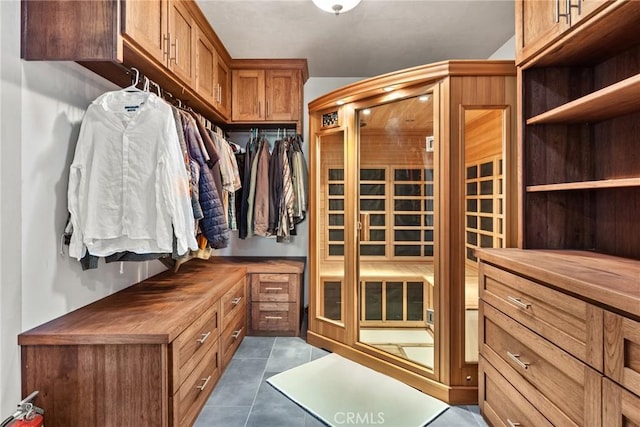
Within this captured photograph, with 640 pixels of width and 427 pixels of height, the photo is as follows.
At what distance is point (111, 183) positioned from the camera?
60.1 inches

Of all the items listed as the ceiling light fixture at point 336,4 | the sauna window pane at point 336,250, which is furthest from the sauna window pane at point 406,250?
the ceiling light fixture at point 336,4

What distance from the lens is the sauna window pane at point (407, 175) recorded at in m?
2.28

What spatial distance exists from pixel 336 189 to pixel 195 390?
1665 mm

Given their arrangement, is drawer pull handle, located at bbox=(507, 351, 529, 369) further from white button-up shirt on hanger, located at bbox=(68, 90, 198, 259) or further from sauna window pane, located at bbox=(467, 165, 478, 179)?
white button-up shirt on hanger, located at bbox=(68, 90, 198, 259)

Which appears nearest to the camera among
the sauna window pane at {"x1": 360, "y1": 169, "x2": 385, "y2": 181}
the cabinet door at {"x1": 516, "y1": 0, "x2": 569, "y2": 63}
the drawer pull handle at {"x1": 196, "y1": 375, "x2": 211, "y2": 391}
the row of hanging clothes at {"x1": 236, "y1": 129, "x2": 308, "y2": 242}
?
the cabinet door at {"x1": 516, "y1": 0, "x2": 569, "y2": 63}

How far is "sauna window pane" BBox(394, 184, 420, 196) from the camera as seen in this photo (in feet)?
7.47

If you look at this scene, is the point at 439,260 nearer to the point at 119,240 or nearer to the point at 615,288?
the point at 615,288

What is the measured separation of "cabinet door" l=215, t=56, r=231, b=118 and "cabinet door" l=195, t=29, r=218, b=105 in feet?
0.28

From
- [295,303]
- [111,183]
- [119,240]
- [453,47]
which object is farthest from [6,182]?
[453,47]

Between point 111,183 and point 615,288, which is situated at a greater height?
point 111,183

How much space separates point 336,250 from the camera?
8.64ft

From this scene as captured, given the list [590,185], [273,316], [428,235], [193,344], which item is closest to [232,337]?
[273,316]

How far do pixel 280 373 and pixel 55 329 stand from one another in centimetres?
138

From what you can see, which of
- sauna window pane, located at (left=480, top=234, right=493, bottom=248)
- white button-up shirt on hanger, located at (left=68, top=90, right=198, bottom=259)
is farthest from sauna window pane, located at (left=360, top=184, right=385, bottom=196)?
white button-up shirt on hanger, located at (left=68, top=90, right=198, bottom=259)
